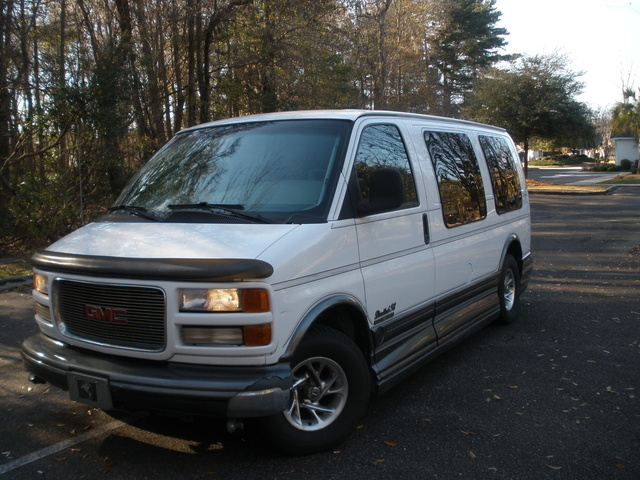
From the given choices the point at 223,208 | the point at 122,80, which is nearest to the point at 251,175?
the point at 223,208

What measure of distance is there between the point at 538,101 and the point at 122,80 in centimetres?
2609

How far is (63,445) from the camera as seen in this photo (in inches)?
148

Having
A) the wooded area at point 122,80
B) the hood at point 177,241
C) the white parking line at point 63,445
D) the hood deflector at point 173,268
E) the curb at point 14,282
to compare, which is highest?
the wooded area at point 122,80

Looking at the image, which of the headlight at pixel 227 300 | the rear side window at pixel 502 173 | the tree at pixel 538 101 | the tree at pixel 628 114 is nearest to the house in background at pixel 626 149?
the tree at pixel 628 114

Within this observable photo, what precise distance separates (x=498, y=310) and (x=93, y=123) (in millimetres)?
8242

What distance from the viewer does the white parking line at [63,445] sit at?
11.5 ft

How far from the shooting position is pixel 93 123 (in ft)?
35.6

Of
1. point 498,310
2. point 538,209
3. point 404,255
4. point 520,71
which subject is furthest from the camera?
point 520,71

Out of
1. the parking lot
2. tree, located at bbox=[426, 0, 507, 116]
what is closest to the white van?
the parking lot

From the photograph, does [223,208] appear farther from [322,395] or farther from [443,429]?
[443,429]

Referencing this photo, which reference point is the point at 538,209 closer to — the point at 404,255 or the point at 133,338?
the point at 404,255

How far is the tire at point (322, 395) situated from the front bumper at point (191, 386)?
26 centimetres

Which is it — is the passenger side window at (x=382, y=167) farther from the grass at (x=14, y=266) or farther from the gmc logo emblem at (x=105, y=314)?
the grass at (x=14, y=266)

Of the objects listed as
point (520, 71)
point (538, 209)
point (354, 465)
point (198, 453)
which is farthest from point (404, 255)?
point (520, 71)
